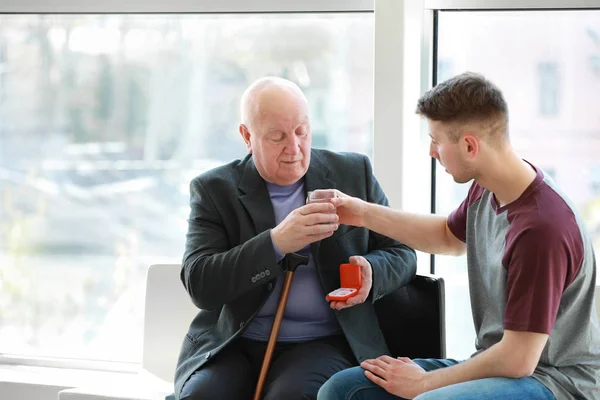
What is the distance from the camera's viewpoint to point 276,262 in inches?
90.9

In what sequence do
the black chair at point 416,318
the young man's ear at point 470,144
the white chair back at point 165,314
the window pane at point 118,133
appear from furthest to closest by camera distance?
the window pane at point 118,133, the white chair back at point 165,314, the black chair at point 416,318, the young man's ear at point 470,144

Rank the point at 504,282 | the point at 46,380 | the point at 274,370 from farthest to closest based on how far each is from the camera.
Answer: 1. the point at 46,380
2. the point at 274,370
3. the point at 504,282

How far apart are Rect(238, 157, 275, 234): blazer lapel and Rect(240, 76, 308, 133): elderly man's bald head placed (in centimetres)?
16

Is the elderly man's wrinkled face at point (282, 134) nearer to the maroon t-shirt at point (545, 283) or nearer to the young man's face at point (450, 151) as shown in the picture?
the young man's face at point (450, 151)

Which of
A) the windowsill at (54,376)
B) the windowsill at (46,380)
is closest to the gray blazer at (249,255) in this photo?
the windowsill at (46,380)

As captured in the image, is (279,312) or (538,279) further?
(279,312)

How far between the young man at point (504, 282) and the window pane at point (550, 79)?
116 cm

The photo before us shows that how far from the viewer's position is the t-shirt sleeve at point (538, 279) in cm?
185

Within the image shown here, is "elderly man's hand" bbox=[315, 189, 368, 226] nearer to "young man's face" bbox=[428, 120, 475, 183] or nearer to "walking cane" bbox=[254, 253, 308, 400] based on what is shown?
"walking cane" bbox=[254, 253, 308, 400]

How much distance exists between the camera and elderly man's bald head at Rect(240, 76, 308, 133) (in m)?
2.45

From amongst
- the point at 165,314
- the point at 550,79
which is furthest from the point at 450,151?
the point at 550,79

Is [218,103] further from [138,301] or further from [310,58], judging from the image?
[138,301]

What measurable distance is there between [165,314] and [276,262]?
718mm

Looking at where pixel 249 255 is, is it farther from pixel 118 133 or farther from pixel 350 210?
pixel 118 133
